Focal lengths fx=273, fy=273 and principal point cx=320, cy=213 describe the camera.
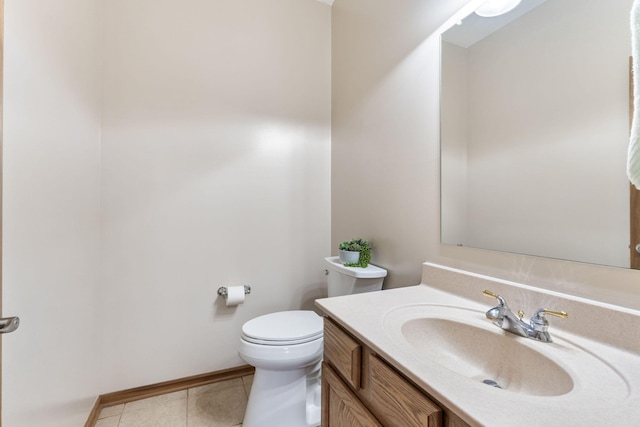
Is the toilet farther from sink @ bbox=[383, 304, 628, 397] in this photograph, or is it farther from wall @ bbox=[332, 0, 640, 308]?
sink @ bbox=[383, 304, 628, 397]

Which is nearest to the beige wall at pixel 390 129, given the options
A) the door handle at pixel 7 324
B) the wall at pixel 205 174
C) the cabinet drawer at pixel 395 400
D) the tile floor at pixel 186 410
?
the wall at pixel 205 174

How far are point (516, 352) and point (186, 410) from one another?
1.68m

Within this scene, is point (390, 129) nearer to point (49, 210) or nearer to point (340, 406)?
point (340, 406)

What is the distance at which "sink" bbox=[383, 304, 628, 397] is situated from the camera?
1.92 feet

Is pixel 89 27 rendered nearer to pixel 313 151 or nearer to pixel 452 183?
pixel 313 151

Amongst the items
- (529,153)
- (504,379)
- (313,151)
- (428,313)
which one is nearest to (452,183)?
(529,153)

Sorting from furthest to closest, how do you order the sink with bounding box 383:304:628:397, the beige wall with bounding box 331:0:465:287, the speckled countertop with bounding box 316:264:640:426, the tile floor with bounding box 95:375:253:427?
the tile floor with bounding box 95:375:253:427
the beige wall with bounding box 331:0:465:287
the sink with bounding box 383:304:628:397
the speckled countertop with bounding box 316:264:640:426

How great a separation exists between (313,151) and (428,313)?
1447 mm

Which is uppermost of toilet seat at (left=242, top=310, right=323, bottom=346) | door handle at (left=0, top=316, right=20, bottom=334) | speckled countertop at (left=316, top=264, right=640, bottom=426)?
door handle at (left=0, top=316, right=20, bottom=334)

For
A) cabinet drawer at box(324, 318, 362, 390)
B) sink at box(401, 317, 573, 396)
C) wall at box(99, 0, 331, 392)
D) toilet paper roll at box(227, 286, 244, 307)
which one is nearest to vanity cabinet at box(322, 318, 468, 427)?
cabinet drawer at box(324, 318, 362, 390)

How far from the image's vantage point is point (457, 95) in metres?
1.07

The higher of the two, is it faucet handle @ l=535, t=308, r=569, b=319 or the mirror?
the mirror

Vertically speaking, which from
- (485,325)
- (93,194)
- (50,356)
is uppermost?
(93,194)

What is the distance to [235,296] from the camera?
1.72 m
